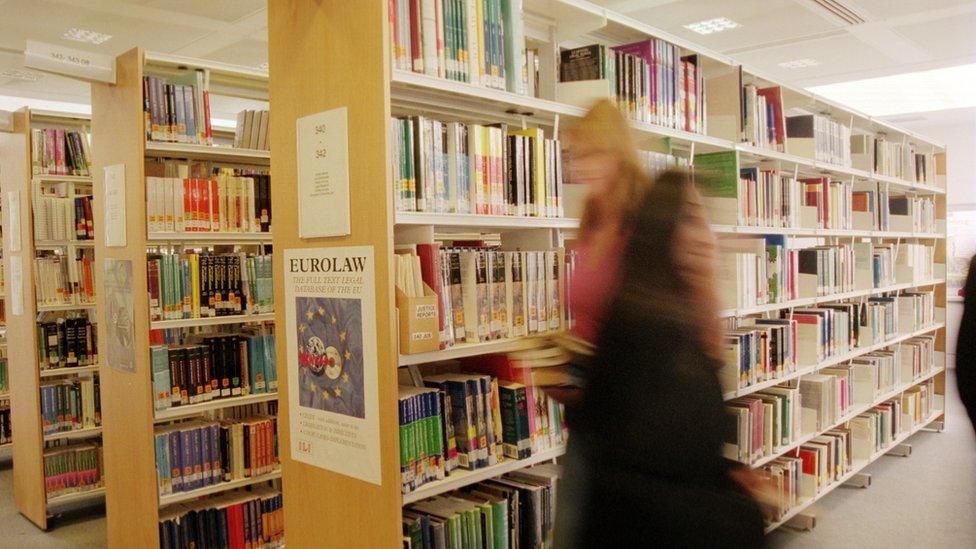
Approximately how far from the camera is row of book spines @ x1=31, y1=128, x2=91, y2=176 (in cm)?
439

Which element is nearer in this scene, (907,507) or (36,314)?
(36,314)

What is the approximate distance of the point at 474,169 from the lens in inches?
89.7

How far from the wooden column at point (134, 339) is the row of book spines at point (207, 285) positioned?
109 mm

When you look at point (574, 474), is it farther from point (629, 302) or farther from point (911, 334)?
point (911, 334)

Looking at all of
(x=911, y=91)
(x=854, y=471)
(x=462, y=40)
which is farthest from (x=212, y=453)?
(x=911, y=91)

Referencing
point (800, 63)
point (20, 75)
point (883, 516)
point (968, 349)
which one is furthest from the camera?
point (20, 75)

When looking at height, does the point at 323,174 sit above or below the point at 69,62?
below

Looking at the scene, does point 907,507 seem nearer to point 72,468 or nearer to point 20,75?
point 72,468

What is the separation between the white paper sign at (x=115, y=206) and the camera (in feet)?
10.7

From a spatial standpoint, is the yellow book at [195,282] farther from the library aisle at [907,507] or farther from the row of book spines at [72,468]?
the library aisle at [907,507]

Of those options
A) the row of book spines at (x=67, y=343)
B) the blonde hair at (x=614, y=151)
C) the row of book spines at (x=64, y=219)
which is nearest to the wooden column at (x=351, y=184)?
the blonde hair at (x=614, y=151)

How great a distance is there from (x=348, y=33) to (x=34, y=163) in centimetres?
329

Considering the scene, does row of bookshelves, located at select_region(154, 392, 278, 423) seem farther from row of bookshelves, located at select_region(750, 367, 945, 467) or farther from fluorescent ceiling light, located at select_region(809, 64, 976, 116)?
fluorescent ceiling light, located at select_region(809, 64, 976, 116)

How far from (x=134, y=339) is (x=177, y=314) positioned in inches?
8.5
